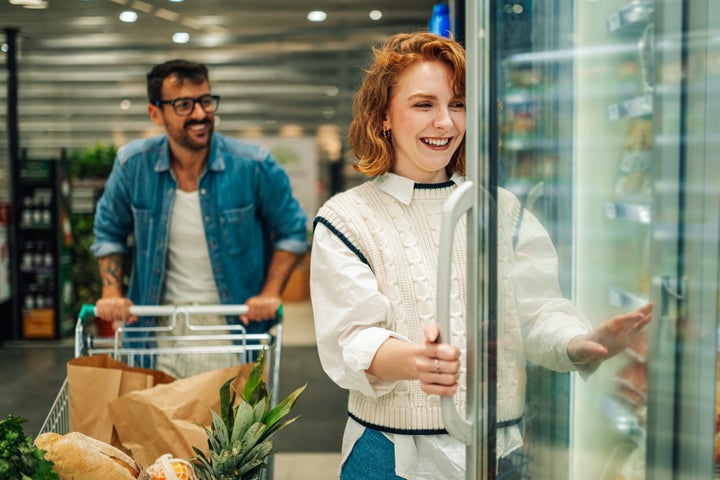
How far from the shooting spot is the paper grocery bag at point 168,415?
7.25 ft

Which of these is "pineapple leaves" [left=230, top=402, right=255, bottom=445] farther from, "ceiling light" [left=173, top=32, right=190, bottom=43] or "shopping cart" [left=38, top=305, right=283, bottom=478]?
"ceiling light" [left=173, top=32, right=190, bottom=43]

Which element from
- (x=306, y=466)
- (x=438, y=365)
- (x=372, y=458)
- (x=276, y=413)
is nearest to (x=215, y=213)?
(x=276, y=413)

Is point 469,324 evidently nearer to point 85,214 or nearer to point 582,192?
point 582,192

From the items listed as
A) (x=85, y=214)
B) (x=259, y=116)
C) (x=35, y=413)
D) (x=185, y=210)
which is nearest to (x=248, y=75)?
(x=259, y=116)

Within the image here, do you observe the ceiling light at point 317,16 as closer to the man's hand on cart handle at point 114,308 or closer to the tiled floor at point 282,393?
the tiled floor at point 282,393

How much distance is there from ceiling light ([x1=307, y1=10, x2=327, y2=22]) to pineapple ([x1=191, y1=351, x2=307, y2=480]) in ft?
22.8

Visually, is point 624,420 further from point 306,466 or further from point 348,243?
point 306,466

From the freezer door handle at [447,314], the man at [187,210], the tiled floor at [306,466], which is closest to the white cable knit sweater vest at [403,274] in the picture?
the freezer door handle at [447,314]

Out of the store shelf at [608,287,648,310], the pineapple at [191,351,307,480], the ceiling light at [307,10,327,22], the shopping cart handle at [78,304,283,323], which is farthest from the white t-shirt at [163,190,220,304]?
the ceiling light at [307,10,327,22]

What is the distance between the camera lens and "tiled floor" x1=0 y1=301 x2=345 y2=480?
4.80 meters

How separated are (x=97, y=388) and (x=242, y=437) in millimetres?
602

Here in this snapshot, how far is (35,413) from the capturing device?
18.3ft

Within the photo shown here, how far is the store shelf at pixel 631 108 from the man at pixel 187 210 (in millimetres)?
2160

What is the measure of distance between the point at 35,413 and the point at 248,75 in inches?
171
